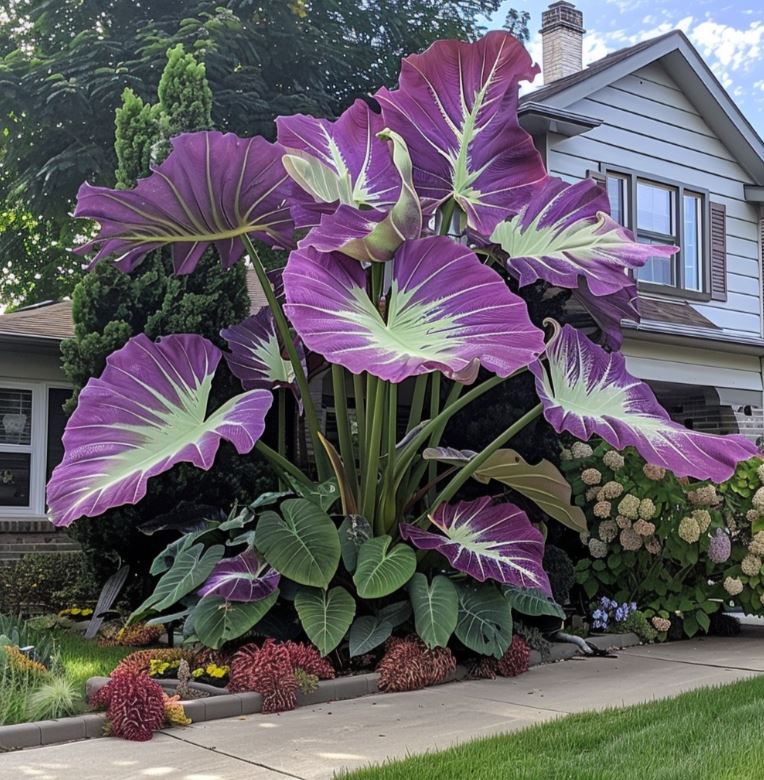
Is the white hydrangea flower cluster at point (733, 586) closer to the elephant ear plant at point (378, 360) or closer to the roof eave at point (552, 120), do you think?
the elephant ear plant at point (378, 360)

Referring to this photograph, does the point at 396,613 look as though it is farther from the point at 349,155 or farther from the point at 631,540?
the point at 349,155

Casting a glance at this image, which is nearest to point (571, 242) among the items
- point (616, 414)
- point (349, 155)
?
point (616, 414)

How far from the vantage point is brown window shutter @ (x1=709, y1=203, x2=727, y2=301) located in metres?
11.3

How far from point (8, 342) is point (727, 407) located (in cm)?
757

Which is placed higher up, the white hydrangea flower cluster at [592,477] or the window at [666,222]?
the window at [666,222]

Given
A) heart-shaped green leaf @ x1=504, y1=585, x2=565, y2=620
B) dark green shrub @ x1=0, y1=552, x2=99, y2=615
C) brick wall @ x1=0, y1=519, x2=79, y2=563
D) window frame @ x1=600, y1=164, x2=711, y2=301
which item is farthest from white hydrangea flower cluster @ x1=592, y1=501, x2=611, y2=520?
brick wall @ x1=0, y1=519, x2=79, y2=563

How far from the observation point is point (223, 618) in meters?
5.68

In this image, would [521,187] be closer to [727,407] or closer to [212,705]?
[212,705]

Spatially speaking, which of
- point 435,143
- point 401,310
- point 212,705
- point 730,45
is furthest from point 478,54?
point 730,45

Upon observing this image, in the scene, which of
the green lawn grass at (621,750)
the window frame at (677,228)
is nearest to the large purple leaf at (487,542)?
the green lawn grass at (621,750)

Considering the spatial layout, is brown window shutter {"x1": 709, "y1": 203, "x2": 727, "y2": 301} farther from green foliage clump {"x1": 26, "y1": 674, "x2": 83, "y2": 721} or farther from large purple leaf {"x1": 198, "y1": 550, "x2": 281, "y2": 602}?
green foliage clump {"x1": 26, "y1": 674, "x2": 83, "y2": 721}

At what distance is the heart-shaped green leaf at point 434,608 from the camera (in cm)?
570

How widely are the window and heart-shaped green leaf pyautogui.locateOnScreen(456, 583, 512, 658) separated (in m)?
5.49

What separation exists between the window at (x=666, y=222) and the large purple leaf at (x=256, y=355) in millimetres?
4900
